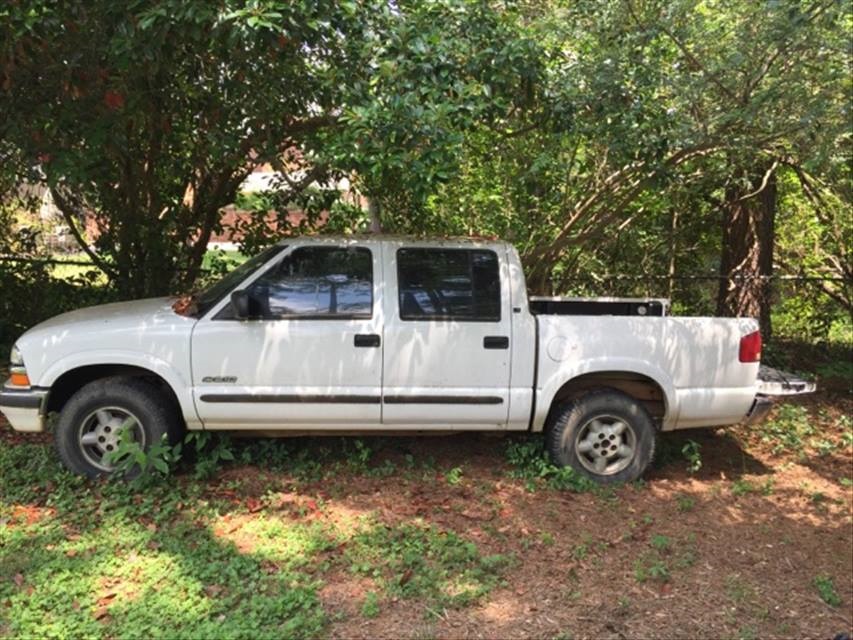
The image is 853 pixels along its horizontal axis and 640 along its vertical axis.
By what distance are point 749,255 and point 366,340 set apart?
5.85 meters

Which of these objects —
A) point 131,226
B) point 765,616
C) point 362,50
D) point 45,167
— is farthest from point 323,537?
point 131,226

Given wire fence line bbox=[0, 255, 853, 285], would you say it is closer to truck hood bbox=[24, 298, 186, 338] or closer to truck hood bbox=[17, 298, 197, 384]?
truck hood bbox=[24, 298, 186, 338]

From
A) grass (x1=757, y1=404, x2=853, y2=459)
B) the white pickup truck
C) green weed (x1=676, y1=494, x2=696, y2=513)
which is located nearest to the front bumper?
the white pickup truck

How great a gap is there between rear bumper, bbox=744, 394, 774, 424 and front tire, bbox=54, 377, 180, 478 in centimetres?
403

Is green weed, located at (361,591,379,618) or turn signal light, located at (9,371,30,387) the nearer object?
green weed, located at (361,591,379,618)

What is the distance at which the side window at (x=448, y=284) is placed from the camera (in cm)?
495

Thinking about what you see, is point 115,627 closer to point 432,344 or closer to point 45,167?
point 432,344

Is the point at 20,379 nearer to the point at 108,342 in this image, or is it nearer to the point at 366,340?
the point at 108,342

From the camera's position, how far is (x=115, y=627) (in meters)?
3.34

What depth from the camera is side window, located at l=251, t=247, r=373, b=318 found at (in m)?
4.86

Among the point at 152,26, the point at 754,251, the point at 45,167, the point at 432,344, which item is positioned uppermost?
the point at 152,26

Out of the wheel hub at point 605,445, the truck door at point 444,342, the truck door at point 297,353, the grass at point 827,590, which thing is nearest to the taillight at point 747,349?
the wheel hub at point 605,445

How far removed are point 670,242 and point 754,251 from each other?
108 cm

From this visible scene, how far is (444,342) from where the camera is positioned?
4.90m
